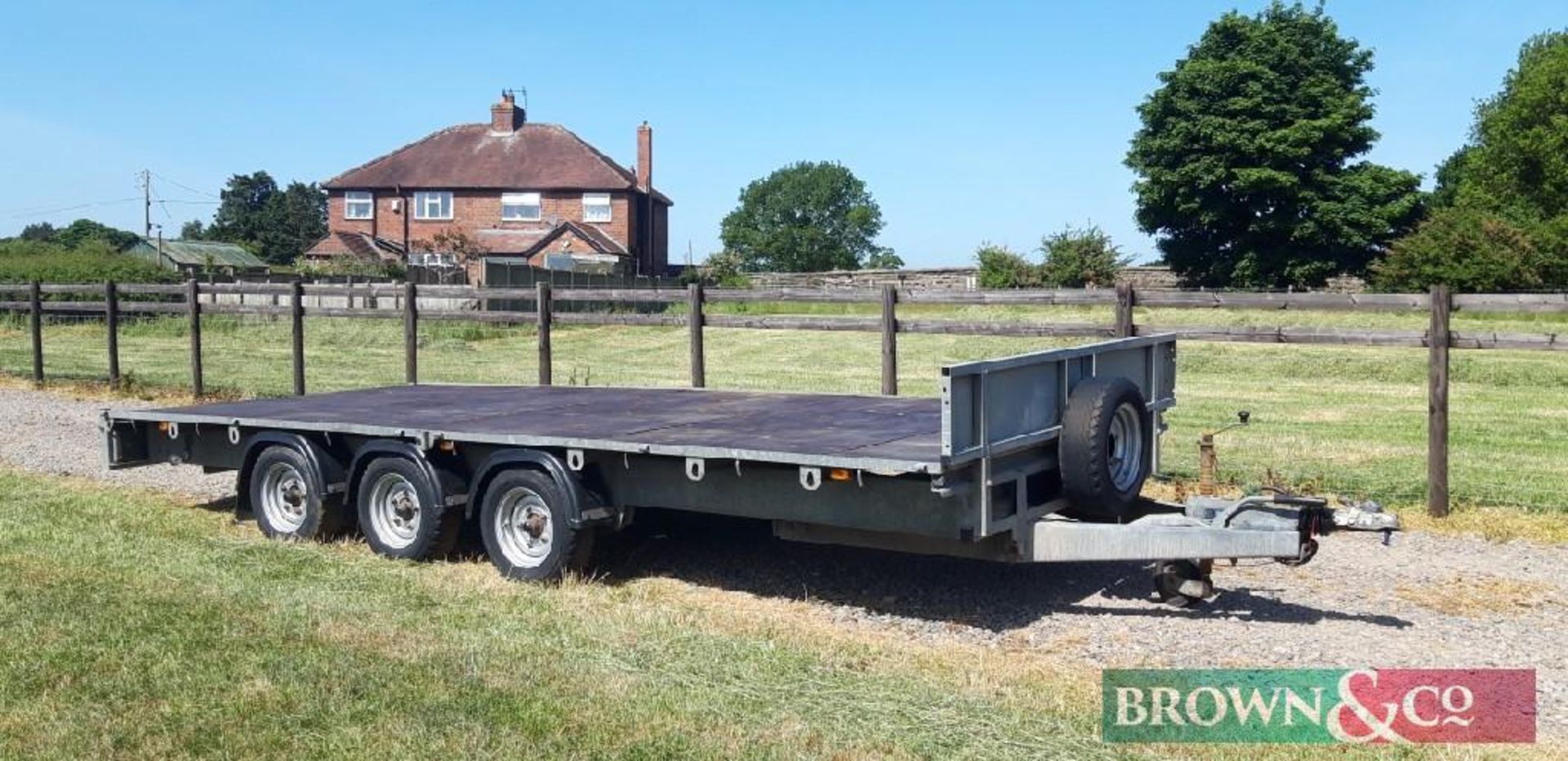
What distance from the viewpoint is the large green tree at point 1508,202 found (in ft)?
119

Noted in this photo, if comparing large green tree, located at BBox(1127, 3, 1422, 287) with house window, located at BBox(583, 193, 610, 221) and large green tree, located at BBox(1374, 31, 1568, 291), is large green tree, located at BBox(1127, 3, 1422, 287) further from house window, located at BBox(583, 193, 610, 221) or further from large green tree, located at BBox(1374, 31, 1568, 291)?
house window, located at BBox(583, 193, 610, 221)

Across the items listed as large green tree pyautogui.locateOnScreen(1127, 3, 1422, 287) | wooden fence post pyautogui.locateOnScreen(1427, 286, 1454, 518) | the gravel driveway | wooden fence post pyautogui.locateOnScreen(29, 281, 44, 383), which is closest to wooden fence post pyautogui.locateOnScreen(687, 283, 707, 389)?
the gravel driveway

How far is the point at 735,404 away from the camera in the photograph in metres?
9.46

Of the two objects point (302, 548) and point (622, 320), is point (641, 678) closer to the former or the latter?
point (302, 548)

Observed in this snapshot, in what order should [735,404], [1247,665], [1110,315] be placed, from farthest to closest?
[1110,315], [735,404], [1247,665]

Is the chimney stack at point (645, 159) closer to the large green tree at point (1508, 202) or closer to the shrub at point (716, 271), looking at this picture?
the shrub at point (716, 271)

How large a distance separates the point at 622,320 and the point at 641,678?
10.3m

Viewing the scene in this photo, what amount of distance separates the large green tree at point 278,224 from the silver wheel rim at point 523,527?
107m

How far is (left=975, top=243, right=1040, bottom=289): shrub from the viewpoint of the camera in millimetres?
46406

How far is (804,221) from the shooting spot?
11650cm

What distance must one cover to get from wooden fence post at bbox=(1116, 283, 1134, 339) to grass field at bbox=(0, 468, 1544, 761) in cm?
478

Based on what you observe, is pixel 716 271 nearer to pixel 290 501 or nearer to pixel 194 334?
pixel 194 334

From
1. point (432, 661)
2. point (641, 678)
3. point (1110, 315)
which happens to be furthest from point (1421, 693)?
point (1110, 315)

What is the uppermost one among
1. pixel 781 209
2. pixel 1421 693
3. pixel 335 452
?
pixel 781 209
